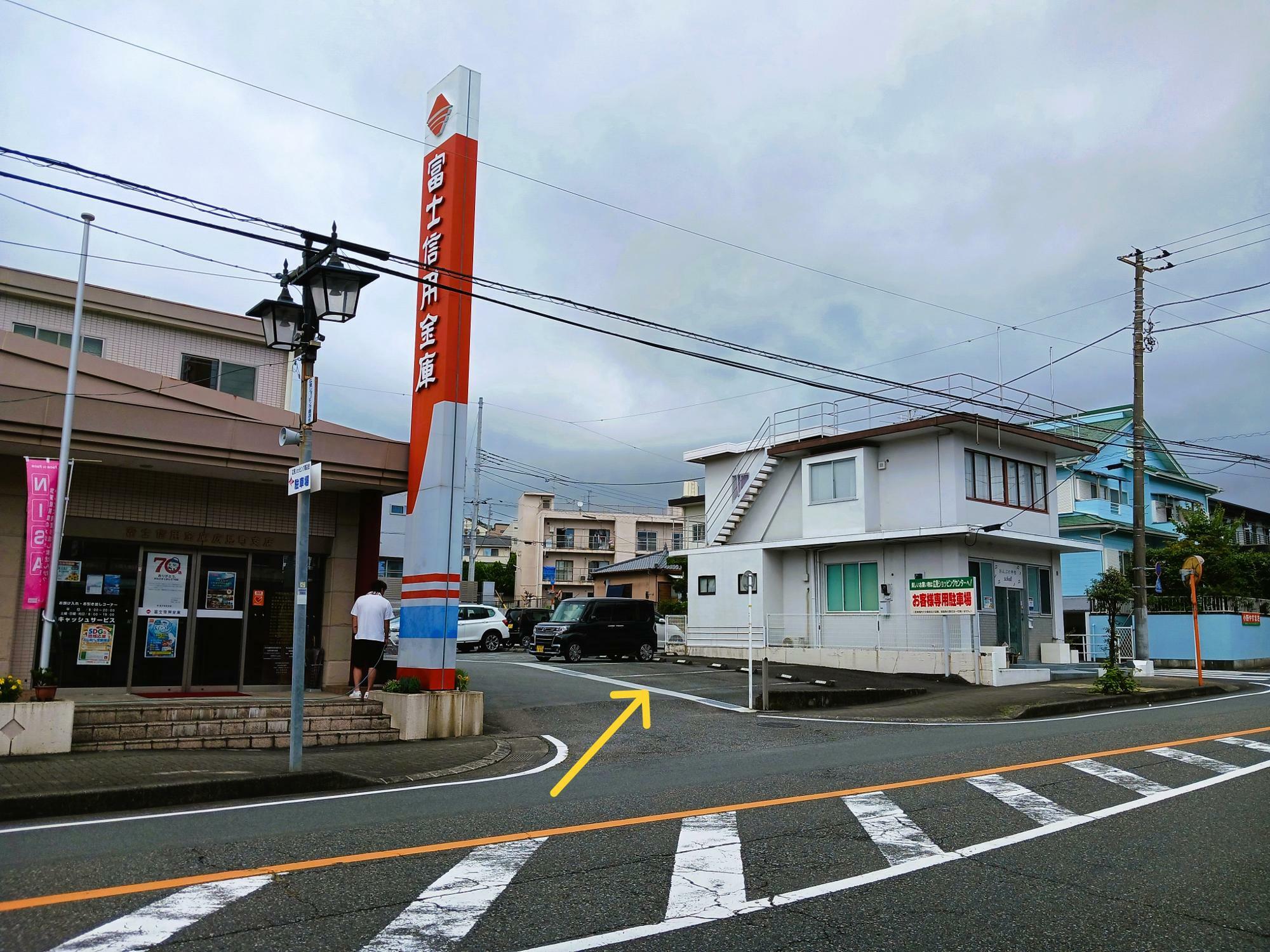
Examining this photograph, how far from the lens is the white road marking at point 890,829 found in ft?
20.9

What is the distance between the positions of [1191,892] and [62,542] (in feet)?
46.9

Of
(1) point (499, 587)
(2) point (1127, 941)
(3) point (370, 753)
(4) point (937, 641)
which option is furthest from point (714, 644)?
(1) point (499, 587)

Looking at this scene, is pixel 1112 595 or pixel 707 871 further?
pixel 1112 595

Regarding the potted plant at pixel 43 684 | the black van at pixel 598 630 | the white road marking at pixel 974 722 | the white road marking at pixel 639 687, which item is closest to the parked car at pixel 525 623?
the black van at pixel 598 630

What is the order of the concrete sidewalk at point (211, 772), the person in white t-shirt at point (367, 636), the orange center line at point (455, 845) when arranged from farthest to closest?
the person in white t-shirt at point (367, 636) < the concrete sidewalk at point (211, 772) < the orange center line at point (455, 845)

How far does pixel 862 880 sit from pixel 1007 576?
23.3 metres

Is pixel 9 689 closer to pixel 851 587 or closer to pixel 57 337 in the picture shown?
pixel 57 337

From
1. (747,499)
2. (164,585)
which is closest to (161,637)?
(164,585)

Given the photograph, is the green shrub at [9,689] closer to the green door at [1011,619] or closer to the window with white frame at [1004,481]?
the window with white frame at [1004,481]

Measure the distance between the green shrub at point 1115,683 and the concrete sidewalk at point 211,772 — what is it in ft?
43.1

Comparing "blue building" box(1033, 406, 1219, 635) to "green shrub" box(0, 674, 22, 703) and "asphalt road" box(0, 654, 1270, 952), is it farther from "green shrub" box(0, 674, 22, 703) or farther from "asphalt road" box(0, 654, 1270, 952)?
"green shrub" box(0, 674, 22, 703)

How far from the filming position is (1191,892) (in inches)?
215

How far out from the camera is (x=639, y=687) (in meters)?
19.7

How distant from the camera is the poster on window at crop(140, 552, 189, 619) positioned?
573 inches
